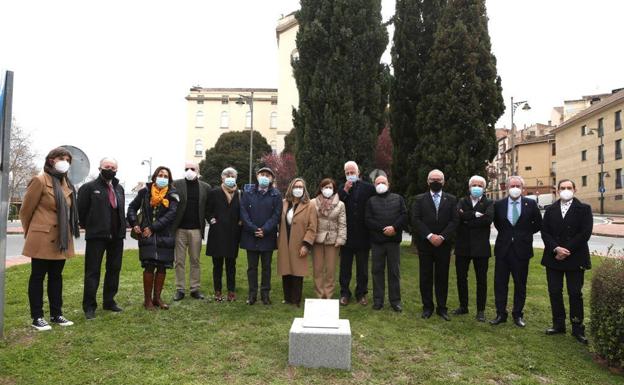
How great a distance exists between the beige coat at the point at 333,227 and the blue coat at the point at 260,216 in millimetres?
629

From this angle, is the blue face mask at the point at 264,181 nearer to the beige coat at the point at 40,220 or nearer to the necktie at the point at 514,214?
the beige coat at the point at 40,220

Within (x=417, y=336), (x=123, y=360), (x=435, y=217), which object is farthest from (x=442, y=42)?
(x=123, y=360)

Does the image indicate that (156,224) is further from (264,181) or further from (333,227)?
(333,227)

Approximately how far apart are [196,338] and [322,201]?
2.67 metres

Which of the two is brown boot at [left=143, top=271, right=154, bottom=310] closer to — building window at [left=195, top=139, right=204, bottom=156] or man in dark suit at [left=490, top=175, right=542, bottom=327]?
man in dark suit at [left=490, top=175, right=542, bottom=327]

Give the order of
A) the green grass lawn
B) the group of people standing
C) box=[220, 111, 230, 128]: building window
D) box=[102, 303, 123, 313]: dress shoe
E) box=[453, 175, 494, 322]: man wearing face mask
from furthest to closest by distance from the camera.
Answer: box=[220, 111, 230, 128]: building window → box=[453, 175, 494, 322]: man wearing face mask → box=[102, 303, 123, 313]: dress shoe → the group of people standing → the green grass lawn

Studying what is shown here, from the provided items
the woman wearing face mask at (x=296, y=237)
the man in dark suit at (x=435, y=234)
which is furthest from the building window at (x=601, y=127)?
the woman wearing face mask at (x=296, y=237)

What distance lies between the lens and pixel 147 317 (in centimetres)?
600

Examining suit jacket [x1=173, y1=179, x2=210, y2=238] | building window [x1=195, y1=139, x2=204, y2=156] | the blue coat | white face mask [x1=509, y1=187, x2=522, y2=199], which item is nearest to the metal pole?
suit jacket [x1=173, y1=179, x2=210, y2=238]

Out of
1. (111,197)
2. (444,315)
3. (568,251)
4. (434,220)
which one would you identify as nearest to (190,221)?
(111,197)

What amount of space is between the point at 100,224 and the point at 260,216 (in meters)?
2.11

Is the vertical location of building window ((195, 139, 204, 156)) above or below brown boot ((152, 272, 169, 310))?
above

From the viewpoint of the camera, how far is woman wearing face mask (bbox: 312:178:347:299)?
6863 millimetres

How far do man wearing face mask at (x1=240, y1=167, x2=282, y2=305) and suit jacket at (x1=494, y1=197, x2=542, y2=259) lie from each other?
307cm
